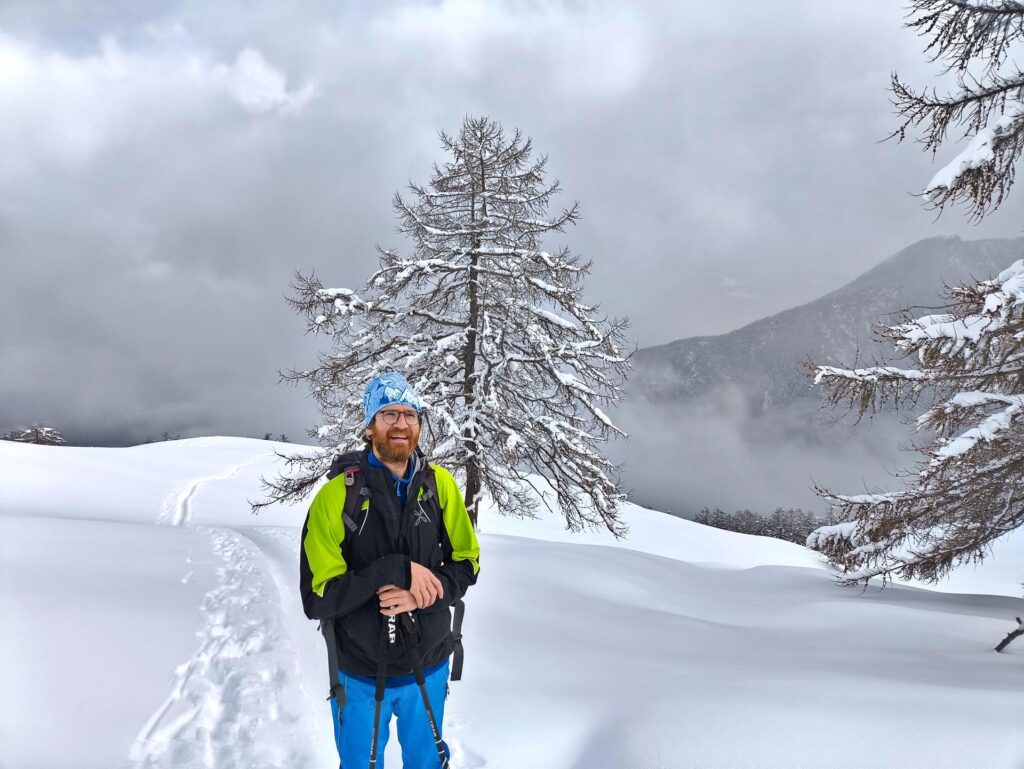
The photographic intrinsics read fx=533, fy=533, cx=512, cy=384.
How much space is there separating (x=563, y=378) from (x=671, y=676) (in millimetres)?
6507

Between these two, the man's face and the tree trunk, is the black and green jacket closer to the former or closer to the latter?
the man's face

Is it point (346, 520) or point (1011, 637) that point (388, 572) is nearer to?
point (346, 520)

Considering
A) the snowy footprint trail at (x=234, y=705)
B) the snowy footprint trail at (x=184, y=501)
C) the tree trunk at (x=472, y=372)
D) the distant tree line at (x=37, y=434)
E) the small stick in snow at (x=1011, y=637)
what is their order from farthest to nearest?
1. the distant tree line at (x=37, y=434)
2. the snowy footprint trail at (x=184, y=501)
3. the tree trunk at (x=472, y=372)
4. the small stick in snow at (x=1011, y=637)
5. the snowy footprint trail at (x=234, y=705)

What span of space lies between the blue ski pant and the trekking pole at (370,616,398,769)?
3.2 inches

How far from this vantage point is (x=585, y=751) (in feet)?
12.5

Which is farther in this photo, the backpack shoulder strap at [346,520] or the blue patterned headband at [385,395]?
the blue patterned headband at [385,395]

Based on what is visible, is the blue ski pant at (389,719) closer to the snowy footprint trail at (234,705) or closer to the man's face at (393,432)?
the man's face at (393,432)

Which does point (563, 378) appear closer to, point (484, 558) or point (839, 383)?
point (484, 558)

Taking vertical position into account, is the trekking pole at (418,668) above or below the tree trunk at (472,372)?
below

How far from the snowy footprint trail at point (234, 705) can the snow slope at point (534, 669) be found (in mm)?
18

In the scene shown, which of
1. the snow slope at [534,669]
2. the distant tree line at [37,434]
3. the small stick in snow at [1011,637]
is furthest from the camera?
the distant tree line at [37,434]

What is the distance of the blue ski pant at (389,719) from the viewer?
263cm

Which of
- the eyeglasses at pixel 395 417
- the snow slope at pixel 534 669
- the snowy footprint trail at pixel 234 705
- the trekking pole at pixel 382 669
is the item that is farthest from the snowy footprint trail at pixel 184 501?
the eyeglasses at pixel 395 417

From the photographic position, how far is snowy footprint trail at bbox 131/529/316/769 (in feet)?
12.3
